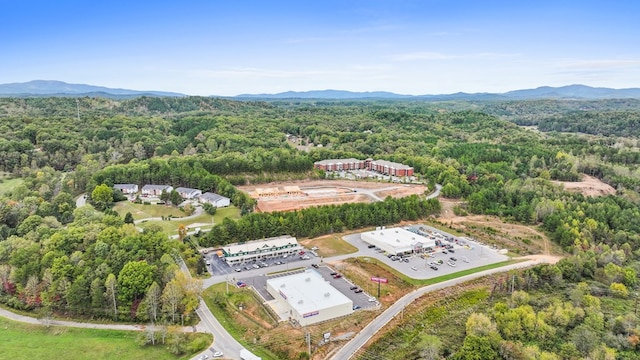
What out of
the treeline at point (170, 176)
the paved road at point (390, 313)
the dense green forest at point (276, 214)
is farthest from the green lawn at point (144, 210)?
the paved road at point (390, 313)

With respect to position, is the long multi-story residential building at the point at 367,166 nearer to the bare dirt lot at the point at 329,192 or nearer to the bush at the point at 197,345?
the bare dirt lot at the point at 329,192

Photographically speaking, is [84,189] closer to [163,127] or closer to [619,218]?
[163,127]

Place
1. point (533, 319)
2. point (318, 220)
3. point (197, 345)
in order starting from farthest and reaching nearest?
point (318, 220), point (533, 319), point (197, 345)

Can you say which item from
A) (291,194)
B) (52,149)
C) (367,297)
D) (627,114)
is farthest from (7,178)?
(627,114)

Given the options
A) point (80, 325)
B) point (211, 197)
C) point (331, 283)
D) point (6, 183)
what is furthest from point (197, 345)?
point (6, 183)

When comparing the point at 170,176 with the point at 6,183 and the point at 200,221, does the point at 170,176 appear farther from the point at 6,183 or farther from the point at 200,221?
the point at 6,183

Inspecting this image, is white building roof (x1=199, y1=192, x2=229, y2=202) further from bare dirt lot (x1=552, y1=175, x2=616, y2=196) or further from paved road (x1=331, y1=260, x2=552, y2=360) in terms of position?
bare dirt lot (x1=552, y1=175, x2=616, y2=196)
